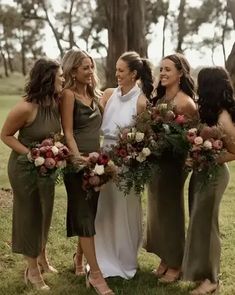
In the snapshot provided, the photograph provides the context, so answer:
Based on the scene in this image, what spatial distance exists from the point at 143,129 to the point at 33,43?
188 feet

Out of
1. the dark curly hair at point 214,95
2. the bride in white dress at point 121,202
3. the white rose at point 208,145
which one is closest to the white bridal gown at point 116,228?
the bride in white dress at point 121,202

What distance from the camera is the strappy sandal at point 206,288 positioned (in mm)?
4715

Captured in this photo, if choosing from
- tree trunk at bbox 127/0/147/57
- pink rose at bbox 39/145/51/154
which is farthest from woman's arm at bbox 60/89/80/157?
tree trunk at bbox 127/0/147/57

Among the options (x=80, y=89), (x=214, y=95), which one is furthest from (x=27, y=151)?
(x=214, y=95)

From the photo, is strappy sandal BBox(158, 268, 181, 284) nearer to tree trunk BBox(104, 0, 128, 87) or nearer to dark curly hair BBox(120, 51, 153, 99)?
dark curly hair BBox(120, 51, 153, 99)

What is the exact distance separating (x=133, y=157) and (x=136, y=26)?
11886 millimetres

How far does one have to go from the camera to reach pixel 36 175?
438cm

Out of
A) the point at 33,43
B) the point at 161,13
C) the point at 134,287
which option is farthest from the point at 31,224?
the point at 33,43

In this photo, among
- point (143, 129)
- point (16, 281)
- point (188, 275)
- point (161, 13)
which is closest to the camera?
point (143, 129)

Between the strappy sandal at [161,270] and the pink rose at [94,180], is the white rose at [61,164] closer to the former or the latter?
the pink rose at [94,180]

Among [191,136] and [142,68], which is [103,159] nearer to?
[191,136]

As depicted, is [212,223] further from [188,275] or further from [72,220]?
[72,220]

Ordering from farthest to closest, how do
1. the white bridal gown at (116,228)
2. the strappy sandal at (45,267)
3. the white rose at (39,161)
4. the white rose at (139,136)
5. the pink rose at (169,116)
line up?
1. the strappy sandal at (45,267)
2. the white bridal gown at (116,228)
3. the pink rose at (169,116)
4. the white rose at (139,136)
5. the white rose at (39,161)

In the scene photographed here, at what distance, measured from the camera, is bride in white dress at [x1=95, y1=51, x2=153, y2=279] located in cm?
489
